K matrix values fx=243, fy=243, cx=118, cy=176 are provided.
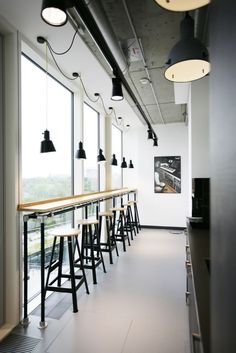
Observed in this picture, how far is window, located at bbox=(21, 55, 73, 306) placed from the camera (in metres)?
3.19

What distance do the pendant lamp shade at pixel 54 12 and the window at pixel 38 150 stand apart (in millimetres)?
1420

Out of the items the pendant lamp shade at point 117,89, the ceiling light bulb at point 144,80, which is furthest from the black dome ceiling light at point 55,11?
the ceiling light bulb at point 144,80

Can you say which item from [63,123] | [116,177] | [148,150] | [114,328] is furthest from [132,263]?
[148,150]

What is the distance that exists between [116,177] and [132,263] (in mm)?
3547

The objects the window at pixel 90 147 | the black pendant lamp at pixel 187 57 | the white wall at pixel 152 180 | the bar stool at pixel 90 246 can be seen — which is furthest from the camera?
the white wall at pixel 152 180

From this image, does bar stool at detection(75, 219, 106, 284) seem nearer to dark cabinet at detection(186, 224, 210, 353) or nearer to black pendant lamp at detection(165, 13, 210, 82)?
dark cabinet at detection(186, 224, 210, 353)

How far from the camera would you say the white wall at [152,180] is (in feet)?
24.0

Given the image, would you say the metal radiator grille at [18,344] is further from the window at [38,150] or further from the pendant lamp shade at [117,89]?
the pendant lamp shade at [117,89]

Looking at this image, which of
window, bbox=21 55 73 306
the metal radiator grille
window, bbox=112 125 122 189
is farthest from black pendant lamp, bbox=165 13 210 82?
window, bbox=112 125 122 189

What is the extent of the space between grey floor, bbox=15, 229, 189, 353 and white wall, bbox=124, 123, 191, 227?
318cm

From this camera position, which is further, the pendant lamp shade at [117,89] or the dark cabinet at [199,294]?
the pendant lamp shade at [117,89]

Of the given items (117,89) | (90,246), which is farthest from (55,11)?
(90,246)

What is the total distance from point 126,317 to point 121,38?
325cm

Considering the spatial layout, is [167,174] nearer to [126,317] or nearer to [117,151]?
[117,151]
